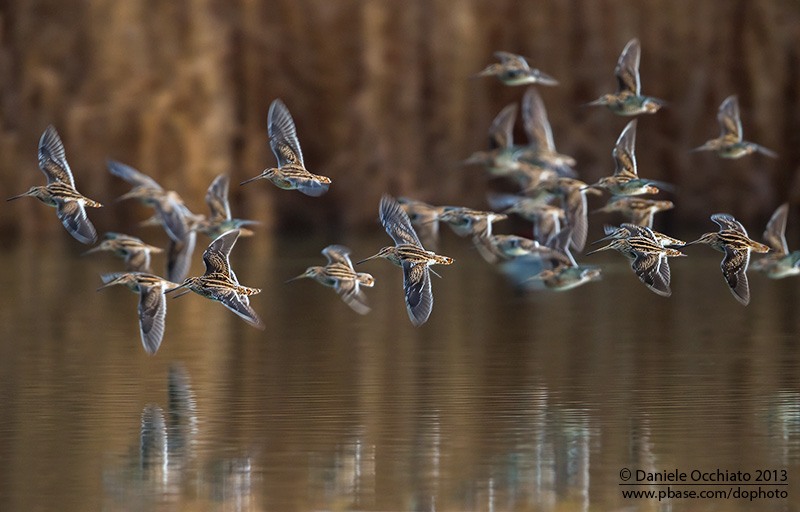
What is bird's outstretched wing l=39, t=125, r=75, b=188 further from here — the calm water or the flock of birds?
the calm water

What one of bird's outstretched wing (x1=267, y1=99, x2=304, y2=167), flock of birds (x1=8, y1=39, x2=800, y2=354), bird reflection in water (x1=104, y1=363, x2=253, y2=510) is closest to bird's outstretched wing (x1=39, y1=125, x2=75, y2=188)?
flock of birds (x1=8, y1=39, x2=800, y2=354)

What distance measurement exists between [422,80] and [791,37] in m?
8.32

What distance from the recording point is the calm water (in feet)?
30.4

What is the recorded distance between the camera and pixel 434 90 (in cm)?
3469

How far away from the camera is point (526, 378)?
45.6 feet

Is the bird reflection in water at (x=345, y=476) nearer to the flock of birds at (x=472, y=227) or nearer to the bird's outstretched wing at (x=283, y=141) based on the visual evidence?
the flock of birds at (x=472, y=227)

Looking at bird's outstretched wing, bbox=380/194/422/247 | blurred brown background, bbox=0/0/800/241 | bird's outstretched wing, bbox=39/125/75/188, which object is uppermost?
blurred brown background, bbox=0/0/800/241

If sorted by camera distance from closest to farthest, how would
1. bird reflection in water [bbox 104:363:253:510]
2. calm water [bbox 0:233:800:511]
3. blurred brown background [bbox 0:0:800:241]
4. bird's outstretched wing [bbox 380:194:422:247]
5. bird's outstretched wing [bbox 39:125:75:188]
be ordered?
bird reflection in water [bbox 104:363:253:510]
calm water [bbox 0:233:800:511]
bird's outstretched wing [bbox 380:194:422:247]
bird's outstretched wing [bbox 39:125:75:188]
blurred brown background [bbox 0:0:800:241]

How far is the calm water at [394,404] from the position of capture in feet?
30.4

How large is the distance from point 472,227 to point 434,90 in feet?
71.1

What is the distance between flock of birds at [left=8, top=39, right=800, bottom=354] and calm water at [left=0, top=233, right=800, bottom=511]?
0.89 meters

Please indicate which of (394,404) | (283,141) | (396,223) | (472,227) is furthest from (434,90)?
(396,223)

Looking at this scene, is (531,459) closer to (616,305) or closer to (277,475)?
(277,475)

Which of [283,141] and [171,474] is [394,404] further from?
[171,474]
